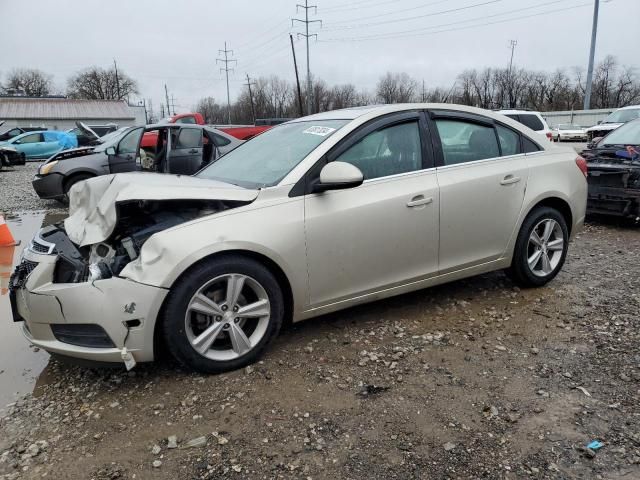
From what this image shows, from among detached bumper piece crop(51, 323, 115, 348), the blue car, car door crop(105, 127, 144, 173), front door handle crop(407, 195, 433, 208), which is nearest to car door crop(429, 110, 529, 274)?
front door handle crop(407, 195, 433, 208)

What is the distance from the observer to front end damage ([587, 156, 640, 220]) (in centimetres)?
656

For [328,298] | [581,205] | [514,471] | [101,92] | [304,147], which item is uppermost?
[101,92]

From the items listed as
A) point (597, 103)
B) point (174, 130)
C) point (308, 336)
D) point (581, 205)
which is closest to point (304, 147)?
point (308, 336)

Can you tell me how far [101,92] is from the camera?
281 ft

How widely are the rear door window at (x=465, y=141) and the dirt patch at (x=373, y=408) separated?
4.17 ft

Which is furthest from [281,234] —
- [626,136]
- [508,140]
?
[626,136]

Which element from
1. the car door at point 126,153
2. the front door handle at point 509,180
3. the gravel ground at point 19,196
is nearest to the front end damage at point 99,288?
the front door handle at point 509,180

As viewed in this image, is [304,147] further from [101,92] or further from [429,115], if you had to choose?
[101,92]

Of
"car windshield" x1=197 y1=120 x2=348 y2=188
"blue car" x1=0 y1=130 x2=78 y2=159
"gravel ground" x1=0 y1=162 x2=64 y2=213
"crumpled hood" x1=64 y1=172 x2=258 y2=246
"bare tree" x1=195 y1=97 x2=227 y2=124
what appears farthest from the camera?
"bare tree" x1=195 y1=97 x2=227 y2=124

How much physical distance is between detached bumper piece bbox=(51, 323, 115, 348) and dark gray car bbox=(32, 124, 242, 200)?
603cm

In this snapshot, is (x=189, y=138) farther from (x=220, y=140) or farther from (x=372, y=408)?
(x=372, y=408)

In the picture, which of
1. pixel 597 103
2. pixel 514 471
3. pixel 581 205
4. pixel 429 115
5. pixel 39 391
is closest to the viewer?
pixel 514 471

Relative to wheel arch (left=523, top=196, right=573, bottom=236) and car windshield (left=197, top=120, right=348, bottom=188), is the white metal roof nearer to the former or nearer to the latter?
car windshield (left=197, top=120, right=348, bottom=188)

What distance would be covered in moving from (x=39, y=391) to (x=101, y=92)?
94.4 metres
